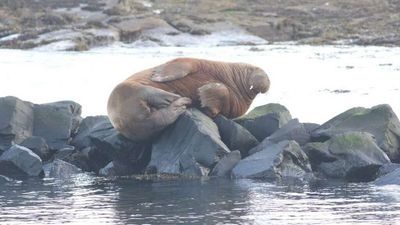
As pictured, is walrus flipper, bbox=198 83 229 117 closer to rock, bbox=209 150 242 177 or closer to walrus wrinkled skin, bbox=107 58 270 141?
walrus wrinkled skin, bbox=107 58 270 141

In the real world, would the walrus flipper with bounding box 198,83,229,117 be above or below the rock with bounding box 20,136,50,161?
above

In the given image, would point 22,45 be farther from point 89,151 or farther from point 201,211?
point 201,211

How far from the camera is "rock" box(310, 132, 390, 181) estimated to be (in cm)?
1388

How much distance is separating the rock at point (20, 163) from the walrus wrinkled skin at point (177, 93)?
1253 mm

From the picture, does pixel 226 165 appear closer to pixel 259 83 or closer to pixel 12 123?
pixel 259 83

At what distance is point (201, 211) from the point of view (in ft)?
37.0

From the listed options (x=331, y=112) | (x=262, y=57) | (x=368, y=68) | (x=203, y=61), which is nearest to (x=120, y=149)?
(x=203, y=61)

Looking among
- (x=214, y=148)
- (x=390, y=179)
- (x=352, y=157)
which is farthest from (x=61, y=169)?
(x=390, y=179)

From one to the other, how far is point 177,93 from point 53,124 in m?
2.45

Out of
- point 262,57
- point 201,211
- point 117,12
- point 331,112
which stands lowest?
point 201,211

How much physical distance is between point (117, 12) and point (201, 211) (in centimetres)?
3834

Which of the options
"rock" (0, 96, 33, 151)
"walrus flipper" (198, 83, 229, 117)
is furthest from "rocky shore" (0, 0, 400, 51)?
"walrus flipper" (198, 83, 229, 117)

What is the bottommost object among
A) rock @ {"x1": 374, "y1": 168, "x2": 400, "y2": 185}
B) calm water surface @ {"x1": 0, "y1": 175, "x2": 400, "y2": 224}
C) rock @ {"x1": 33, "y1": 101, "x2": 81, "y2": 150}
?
calm water surface @ {"x1": 0, "y1": 175, "x2": 400, "y2": 224}

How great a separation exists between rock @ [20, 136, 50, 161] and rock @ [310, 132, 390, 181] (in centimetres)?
424
